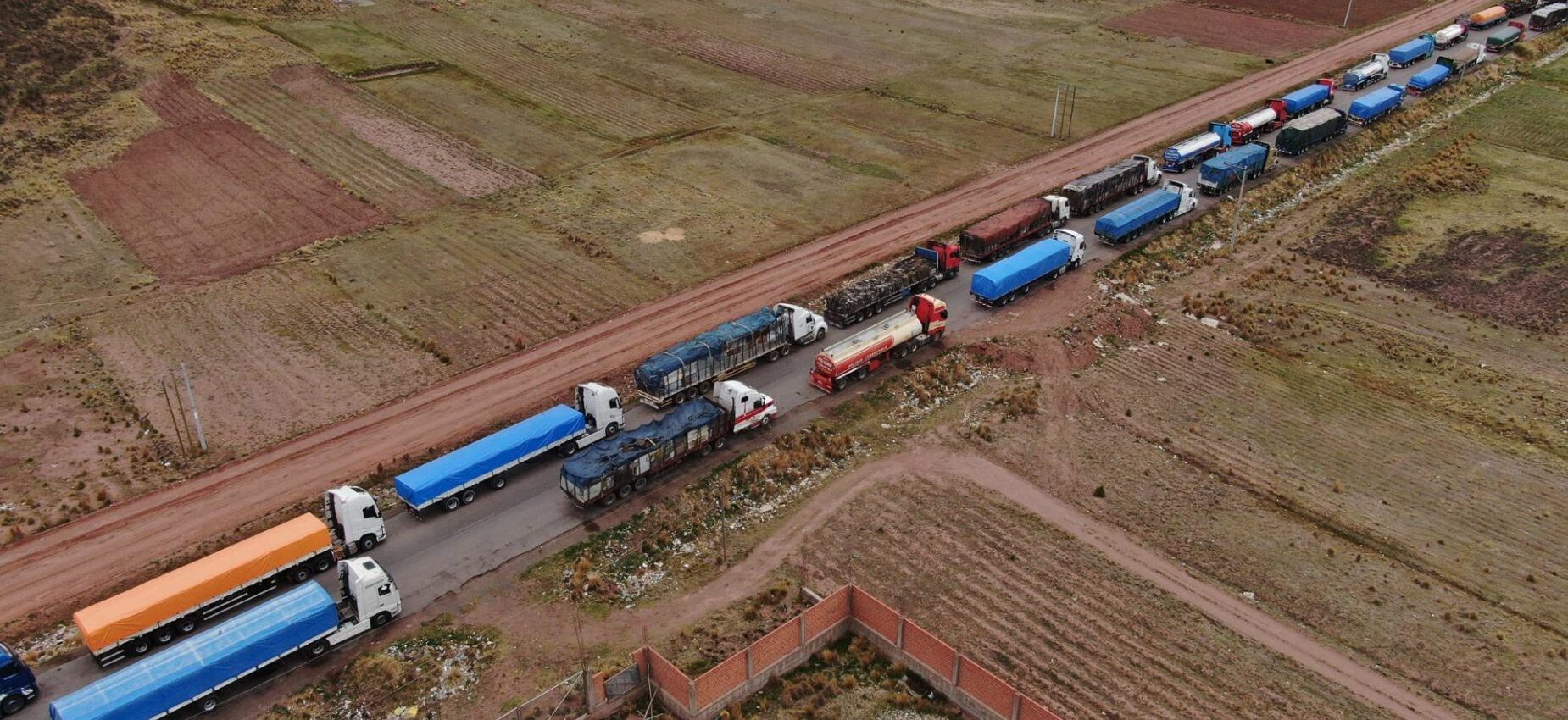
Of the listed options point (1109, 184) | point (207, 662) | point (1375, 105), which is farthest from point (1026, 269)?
point (1375, 105)

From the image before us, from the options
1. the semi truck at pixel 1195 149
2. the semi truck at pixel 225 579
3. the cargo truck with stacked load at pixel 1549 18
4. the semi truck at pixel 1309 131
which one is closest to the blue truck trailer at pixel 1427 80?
the semi truck at pixel 1309 131

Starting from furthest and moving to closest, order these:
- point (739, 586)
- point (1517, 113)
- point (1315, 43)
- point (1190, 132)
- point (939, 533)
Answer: point (1315, 43), point (1517, 113), point (1190, 132), point (939, 533), point (739, 586)

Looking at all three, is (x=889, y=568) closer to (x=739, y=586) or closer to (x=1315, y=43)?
Result: (x=739, y=586)

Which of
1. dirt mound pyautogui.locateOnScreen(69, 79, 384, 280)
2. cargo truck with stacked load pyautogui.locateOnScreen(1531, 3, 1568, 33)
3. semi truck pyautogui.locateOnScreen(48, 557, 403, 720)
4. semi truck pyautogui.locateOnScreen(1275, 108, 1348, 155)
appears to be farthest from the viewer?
cargo truck with stacked load pyautogui.locateOnScreen(1531, 3, 1568, 33)

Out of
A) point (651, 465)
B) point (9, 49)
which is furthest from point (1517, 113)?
point (9, 49)

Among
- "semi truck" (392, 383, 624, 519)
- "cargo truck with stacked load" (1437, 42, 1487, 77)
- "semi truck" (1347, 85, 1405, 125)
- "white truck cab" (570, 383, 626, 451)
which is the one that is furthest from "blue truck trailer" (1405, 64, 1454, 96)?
"white truck cab" (570, 383, 626, 451)

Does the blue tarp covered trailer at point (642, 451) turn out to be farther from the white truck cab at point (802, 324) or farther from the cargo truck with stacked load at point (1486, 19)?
the cargo truck with stacked load at point (1486, 19)

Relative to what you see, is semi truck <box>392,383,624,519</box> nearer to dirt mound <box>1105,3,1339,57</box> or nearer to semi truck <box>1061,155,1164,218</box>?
semi truck <box>1061,155,1164,218</box>
